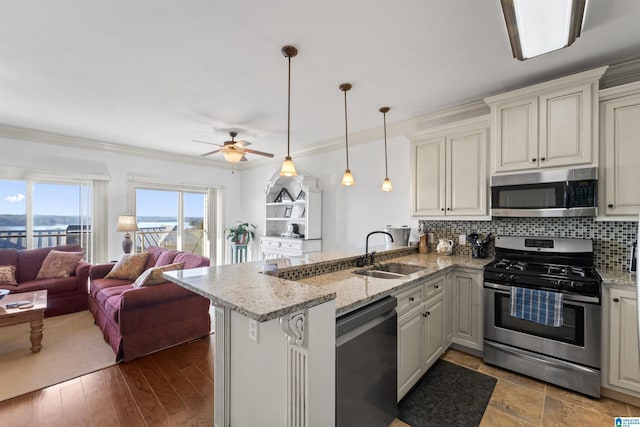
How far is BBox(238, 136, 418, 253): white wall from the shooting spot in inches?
150

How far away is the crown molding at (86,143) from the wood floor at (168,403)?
3.86 m

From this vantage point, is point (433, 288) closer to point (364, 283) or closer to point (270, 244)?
point (364, 283)

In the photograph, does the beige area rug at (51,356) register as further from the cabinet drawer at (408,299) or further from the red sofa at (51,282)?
the cabinet drawer at (408,299)

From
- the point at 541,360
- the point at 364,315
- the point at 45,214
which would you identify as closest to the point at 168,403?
the point at 364,315

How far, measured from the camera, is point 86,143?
4.58 metres

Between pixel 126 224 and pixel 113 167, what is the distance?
1113mm

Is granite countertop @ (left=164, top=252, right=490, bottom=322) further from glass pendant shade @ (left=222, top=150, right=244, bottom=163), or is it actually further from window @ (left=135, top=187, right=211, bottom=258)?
window @ (left=135, top=187, right=211, bottom=258)

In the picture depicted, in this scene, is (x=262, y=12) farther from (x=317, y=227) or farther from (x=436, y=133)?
(x=317, y=227)

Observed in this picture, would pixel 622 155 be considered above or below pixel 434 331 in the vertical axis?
above

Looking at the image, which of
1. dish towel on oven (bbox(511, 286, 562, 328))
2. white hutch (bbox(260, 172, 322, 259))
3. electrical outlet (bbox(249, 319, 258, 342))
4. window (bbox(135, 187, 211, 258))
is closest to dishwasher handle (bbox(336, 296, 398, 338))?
electrical outlet (bbox(249, 319, 258, 342))

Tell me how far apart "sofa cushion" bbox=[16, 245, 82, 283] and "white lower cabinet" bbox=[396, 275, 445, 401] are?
515cm

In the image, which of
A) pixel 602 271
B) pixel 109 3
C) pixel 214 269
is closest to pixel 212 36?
pixel 109 3

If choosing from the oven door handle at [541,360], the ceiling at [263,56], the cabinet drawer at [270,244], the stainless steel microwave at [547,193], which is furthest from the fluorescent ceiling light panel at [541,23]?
the cabinet drawer at [270,244]

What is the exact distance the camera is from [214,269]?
185cm
